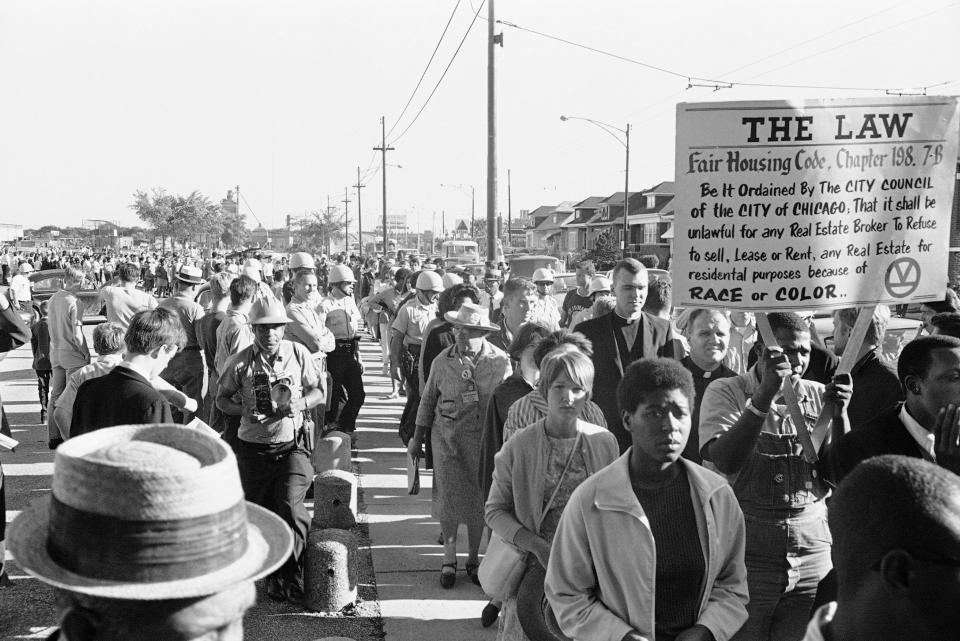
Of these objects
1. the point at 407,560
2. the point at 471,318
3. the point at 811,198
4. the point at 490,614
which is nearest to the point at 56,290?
the point at 407,560

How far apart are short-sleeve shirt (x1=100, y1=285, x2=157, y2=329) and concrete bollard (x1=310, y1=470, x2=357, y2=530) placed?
3.88 meters

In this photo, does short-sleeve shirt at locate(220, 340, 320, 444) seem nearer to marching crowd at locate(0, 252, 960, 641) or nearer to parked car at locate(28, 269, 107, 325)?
marching crowd at locate(0, 252, 960, 641)

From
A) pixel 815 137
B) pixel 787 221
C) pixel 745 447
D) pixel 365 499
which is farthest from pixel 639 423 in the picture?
pixel 365 499

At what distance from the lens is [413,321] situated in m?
10.8

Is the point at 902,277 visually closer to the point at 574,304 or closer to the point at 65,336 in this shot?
the point at 574,304

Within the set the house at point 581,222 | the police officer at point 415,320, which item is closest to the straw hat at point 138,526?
the police officer at point 415,320

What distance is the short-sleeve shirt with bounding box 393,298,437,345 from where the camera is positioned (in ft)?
35.2

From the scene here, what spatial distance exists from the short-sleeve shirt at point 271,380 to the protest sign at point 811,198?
2928 mm

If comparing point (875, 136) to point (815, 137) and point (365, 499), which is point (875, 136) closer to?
point (815, 137)

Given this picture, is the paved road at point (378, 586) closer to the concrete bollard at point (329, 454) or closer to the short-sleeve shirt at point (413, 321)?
the concrete bollard at point (329, 454)

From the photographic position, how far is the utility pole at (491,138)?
18.2m

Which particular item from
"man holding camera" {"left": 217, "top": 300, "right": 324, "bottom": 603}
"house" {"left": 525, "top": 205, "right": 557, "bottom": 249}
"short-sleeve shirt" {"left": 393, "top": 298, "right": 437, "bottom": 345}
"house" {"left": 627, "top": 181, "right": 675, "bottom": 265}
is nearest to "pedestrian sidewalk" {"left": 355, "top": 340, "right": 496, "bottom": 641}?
"man holding camera" {"left": 217, "top": 300, "right": 324, "bottom": 603}

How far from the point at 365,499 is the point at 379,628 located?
9.34 feet

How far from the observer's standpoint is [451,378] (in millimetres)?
6609
